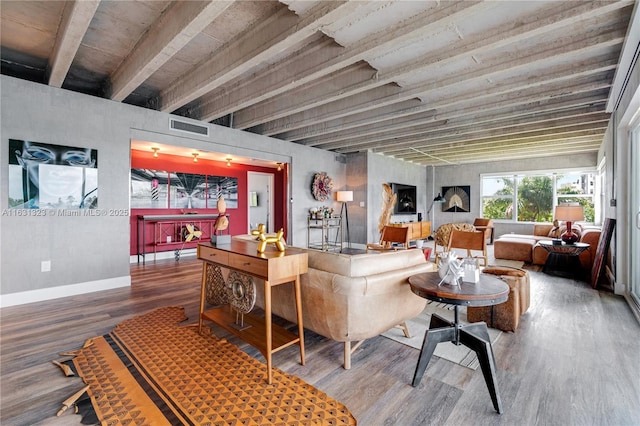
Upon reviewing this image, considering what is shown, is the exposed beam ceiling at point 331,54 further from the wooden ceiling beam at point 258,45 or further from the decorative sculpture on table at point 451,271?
the decorative sculpture on table at point 451,271

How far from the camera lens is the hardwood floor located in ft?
5.36

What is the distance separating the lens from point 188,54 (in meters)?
3.33

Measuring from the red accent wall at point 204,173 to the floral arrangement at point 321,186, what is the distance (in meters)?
0.72

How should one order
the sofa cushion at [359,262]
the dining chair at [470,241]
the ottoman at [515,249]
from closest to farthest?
the sofa cushion at [359,262] → the dining chair at [470,241] → the ottoman at [515,249]

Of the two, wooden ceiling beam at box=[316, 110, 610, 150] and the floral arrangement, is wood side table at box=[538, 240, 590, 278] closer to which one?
wooden ceiling beam at box=[316, 110, 610, 150]

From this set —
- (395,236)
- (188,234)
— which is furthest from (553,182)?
(188,234)

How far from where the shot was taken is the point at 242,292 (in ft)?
7.57

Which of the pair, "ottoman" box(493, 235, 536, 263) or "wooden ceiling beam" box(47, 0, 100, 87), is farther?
"ottoman" box(493, 235, 536, 263)

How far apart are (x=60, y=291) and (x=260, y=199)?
5.04 metres

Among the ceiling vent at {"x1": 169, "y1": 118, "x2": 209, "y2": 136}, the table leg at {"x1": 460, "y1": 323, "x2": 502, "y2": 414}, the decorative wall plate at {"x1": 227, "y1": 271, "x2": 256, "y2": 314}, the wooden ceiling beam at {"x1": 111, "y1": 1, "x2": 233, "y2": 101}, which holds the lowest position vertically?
the table leg at {"x1": 460, "y1": 323, "x2": 502, "y2": 414}

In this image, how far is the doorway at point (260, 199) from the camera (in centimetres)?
796

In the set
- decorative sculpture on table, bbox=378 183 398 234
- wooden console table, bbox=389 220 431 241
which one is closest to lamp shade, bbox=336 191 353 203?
decorative sculpture on table, bbox=378 183 398 234

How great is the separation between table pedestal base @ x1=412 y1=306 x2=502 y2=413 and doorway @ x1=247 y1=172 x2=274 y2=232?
641cm

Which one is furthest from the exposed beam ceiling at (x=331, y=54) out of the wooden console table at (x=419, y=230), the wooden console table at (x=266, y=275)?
the wooden console table at (x=419, y=230)
